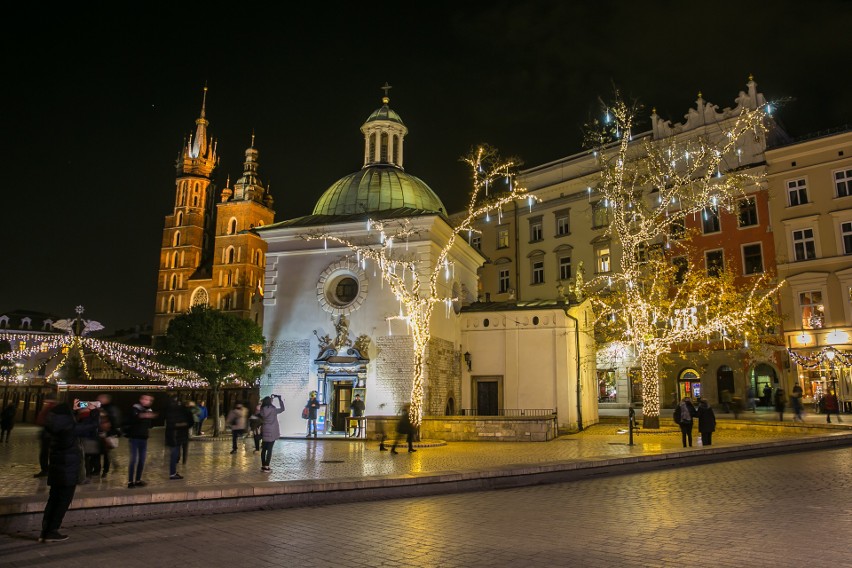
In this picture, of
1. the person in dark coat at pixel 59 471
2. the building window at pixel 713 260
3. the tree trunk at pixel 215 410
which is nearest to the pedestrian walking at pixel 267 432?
the person in dark coat at pixel 59 471

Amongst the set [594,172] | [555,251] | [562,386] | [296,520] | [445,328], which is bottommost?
[296,520]

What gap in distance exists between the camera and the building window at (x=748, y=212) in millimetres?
35125

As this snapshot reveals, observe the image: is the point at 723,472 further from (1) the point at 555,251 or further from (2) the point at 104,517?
(1) the point at 555,251

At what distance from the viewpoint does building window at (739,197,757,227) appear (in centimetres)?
3512

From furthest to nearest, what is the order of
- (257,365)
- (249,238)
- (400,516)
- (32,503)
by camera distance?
(249,238) < (257,365) < (400,516) < (32,503)

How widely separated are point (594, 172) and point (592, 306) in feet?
42.9

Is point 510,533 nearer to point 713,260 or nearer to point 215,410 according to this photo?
point 215,410

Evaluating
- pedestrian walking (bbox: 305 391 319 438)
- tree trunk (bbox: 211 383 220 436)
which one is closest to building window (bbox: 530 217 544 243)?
tree trunk (bbox: 211 383 220 436)

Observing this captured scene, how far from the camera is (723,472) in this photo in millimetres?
13352

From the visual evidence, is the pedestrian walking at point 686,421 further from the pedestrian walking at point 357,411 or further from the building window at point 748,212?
the building window at point 748,212

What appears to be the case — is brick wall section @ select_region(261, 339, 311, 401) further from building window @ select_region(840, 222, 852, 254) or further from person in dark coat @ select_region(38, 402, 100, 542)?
building window @ select_region(840, 222, 852, 254)

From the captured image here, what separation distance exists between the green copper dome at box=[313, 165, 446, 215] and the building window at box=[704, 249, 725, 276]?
17.4 metres

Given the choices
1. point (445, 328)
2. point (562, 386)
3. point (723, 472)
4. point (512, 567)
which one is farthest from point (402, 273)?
point (512, 567)

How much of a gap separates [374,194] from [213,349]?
33.9 ft
